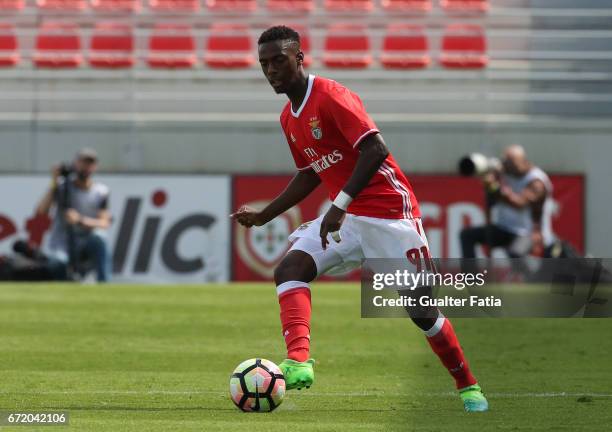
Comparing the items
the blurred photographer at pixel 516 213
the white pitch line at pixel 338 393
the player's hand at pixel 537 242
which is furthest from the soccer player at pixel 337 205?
the player's hand at pixel 537 242

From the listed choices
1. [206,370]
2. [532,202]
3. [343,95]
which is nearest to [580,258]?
[532,202]

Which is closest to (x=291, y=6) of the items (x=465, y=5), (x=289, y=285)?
(x=465, y=5)

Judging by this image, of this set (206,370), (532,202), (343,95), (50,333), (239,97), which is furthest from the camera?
(239,97)

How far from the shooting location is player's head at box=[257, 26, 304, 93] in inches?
251

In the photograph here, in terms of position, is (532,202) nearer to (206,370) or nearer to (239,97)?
(239,97)

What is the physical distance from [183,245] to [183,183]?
0.91 m

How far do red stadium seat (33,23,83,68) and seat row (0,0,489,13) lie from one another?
40 cm

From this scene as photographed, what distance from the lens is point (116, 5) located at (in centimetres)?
2089

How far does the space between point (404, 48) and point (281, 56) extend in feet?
47.6

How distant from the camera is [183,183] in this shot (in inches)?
709

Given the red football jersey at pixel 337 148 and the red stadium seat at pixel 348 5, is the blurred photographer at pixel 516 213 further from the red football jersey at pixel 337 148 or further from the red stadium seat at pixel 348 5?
the red football jersey at pixel 337 148

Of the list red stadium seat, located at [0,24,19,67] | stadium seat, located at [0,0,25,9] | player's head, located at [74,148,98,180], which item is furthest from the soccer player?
stadium seat, located at [0,0,25,9]

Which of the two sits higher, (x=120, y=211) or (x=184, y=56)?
(x=184, y=56)

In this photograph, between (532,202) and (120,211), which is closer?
(532,202)
